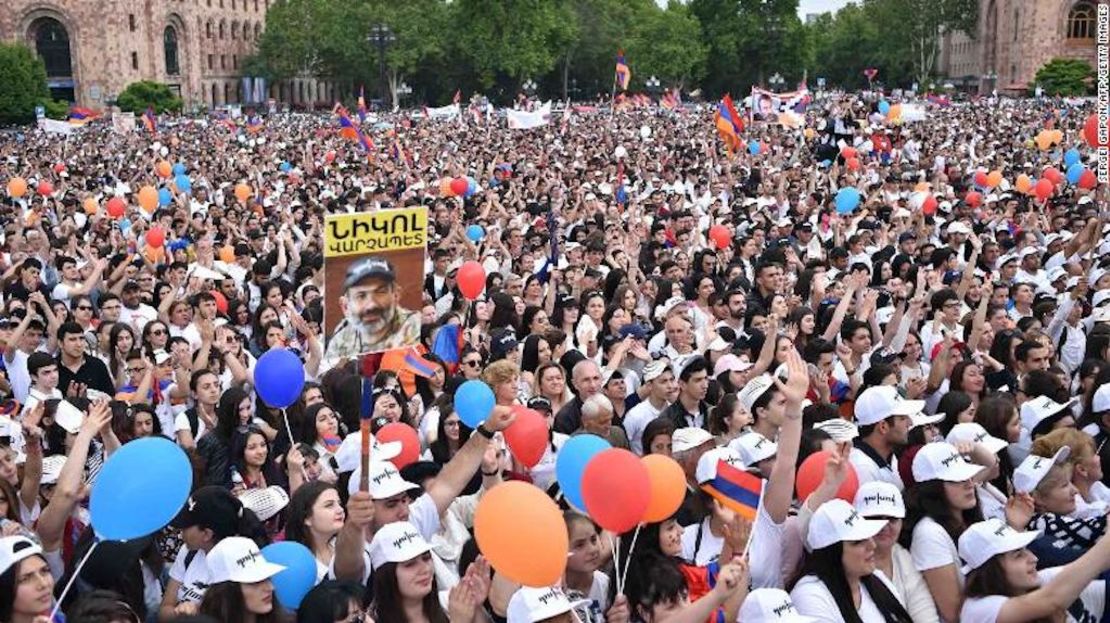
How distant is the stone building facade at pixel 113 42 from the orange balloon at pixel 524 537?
7177 cm

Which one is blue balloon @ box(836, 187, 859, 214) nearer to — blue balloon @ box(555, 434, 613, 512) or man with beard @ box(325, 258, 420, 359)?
blue balloon @ box(555, 434, 613, 512)

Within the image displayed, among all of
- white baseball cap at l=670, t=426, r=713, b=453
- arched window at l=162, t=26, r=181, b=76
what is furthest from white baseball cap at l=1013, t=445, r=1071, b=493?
arched window at l=162, t=26, r=181, b=76

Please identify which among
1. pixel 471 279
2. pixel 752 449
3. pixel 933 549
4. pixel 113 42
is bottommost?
pixel 933 549

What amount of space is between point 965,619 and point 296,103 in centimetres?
9067

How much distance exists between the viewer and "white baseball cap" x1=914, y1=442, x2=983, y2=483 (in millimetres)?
4727

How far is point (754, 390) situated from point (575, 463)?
6.55 ft

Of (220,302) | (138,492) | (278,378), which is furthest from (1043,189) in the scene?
(138,492)

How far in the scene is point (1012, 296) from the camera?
9.75m

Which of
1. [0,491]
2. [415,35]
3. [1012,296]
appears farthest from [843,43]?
[0,491]

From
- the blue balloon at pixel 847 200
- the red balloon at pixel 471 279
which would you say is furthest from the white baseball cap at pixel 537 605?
the blue balloon at pixel 847 200

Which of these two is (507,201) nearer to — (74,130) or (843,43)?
(74,130)

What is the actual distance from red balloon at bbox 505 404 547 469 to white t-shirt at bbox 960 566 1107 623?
199cm

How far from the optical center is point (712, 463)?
4844 mm

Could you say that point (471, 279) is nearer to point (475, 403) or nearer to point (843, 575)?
point (475, 403)
